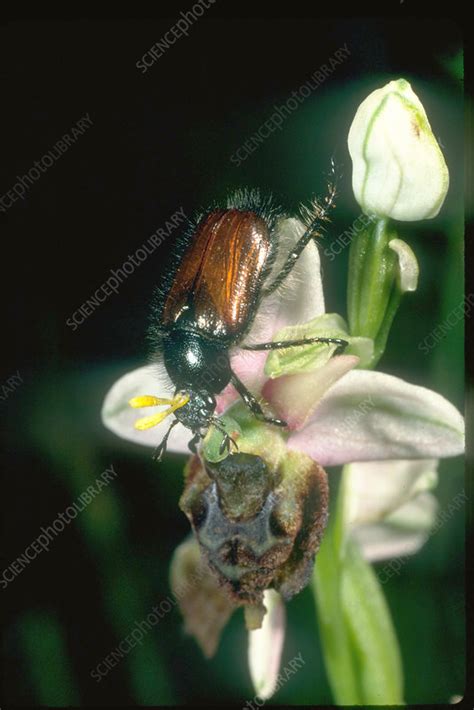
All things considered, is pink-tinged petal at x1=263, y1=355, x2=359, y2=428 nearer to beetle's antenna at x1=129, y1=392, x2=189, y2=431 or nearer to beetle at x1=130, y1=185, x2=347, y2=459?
beetle at x1=130, y1=185, x2=347, y2=459

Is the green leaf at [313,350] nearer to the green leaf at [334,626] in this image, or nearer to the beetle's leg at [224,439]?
the beetle's leg at [224,439]

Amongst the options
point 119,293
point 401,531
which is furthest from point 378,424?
point 119,293

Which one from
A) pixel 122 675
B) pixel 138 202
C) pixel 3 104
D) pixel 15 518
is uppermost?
pixel 3 104

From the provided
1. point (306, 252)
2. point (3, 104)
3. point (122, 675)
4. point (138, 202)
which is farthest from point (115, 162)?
point (122, 675)

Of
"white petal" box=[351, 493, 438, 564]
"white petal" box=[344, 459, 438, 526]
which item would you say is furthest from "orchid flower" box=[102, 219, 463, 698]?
"white petal" box=[351, 493, 438, 564]

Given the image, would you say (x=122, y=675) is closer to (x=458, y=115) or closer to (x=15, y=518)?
(x=15, y=518)
